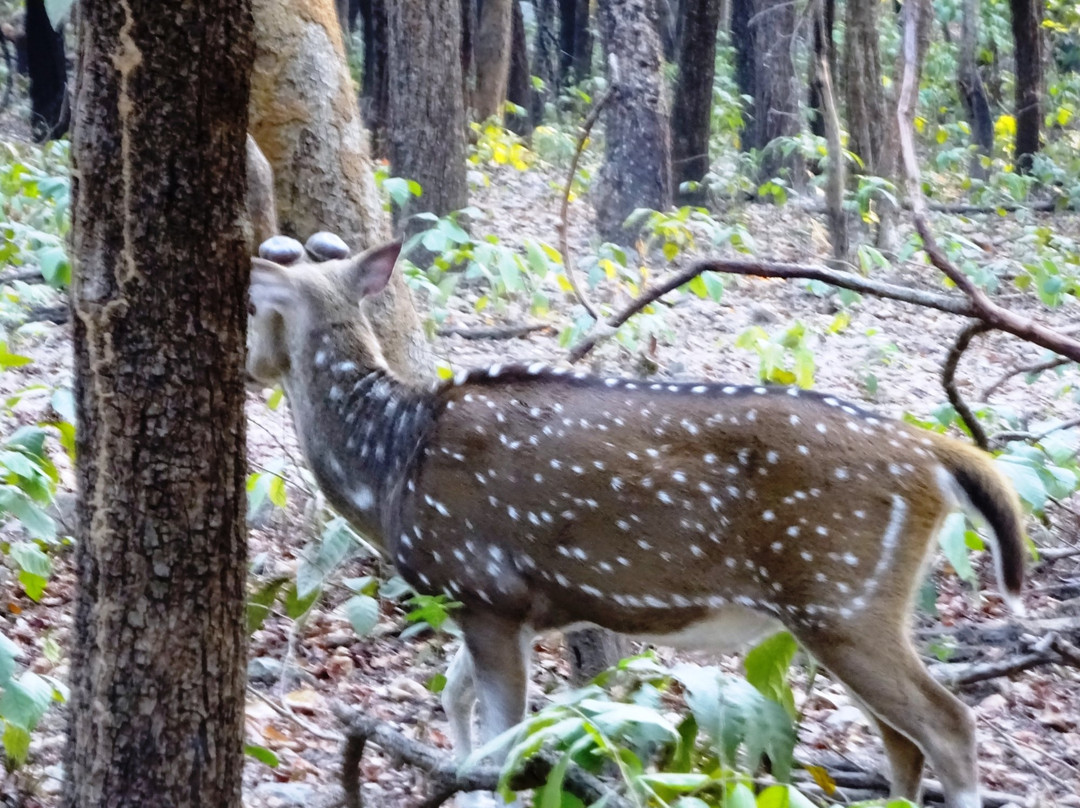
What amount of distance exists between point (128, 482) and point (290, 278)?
7.04 feet

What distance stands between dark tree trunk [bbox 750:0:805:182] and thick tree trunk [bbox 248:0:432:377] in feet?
42.8

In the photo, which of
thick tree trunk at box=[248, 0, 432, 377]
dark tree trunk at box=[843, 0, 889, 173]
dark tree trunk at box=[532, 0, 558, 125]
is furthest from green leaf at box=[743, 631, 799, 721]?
dark tree trunk at box=[532, 0, 558, 125]

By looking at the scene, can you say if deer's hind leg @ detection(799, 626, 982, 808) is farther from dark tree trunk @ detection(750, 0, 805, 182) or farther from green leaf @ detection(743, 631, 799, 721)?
dark tree trunk @ detection(750, 0, 805, 182)

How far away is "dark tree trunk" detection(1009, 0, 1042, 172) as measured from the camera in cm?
1748

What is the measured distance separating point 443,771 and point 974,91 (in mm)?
20856

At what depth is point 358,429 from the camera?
4.68 m

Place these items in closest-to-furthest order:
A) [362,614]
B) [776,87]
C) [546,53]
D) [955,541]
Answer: [955,541], [362,614], [776,87], [546,53]

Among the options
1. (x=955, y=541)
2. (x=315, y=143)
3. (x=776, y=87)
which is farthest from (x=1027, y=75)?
(x=955, y=541)

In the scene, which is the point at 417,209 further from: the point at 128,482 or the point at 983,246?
the point at 128,482

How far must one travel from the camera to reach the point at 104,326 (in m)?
2.63

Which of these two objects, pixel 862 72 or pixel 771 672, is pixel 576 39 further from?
pixel 771 672

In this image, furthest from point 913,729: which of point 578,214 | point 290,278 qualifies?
point 578,214

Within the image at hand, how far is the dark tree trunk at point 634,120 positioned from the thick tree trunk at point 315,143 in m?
7.38

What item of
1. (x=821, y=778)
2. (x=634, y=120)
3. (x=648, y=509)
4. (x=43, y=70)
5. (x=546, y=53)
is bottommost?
(x=821, y=778)
